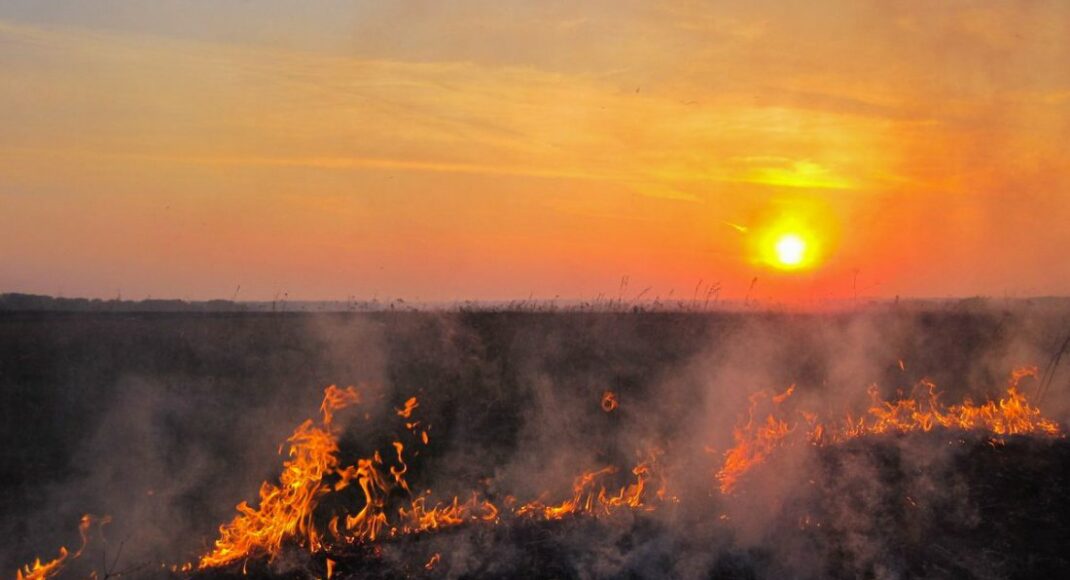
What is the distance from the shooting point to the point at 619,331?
86.9ft

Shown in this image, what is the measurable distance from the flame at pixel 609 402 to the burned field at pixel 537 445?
0.18 ft

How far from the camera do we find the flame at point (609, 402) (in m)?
18.7

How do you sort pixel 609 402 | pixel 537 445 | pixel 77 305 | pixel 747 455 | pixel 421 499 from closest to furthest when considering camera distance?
pixel 747 455 → pixel 421 499 → pixel 537 445 → pixel 609 402 → pixel 77 305

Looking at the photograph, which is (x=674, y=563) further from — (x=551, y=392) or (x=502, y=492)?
(x=551, y=392)

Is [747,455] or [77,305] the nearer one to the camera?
[747,455]

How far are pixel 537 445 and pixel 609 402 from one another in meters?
2.41

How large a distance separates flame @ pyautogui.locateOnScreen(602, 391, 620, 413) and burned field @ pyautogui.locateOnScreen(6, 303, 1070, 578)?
0.06m

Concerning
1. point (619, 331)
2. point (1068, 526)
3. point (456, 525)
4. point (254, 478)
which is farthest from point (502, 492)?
point (619, 331)

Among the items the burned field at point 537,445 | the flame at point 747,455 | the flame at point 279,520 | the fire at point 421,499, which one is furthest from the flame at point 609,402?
the flame at point 279,520

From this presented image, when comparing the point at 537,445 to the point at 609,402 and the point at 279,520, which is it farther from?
the point at 279,520

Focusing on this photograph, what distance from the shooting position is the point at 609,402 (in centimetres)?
1900

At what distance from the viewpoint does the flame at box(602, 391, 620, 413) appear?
736 inches

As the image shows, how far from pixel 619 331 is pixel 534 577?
1904cm

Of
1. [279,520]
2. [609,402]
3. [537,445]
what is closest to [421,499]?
[279,520]
